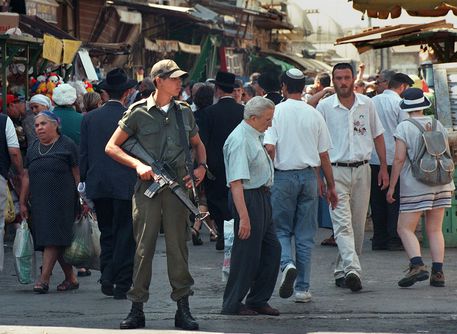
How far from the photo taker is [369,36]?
17.6 meters

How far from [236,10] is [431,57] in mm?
26036

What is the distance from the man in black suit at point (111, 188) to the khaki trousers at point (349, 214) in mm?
1803

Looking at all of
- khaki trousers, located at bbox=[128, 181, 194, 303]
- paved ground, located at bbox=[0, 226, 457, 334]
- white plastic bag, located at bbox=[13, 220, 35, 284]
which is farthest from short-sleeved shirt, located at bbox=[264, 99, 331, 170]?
white plastic bag, located at bbox=[13, 220, 35, 284]

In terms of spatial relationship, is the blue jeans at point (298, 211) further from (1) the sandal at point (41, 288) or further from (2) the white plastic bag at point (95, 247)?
(1) the sandal at point (41, 288)

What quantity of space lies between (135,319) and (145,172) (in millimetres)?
1047

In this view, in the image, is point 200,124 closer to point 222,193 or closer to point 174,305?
point 222,193

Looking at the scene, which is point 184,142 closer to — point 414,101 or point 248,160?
point 248,160

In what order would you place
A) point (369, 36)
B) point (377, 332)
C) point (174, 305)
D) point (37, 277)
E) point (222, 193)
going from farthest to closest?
1. point (369, 36)
2. point (222, 193)
3. point (37, 277)
4. point (174, 305)
5. point (377, 332)

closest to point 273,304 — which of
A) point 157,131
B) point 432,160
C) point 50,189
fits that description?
point 432,160

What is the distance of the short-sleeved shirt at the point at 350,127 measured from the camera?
38.0ft

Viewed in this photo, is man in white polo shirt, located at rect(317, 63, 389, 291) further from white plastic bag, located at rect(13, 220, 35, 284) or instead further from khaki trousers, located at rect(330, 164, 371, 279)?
white plastic bag, located at rect(13, 220, 35, 284)

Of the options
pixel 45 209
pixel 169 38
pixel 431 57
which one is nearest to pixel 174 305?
pixel 45 209

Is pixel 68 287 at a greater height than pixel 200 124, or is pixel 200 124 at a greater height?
pixel 200 124

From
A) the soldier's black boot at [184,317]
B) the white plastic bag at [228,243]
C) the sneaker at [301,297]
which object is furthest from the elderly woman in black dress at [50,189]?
the soldier's black boot at [184,317]
